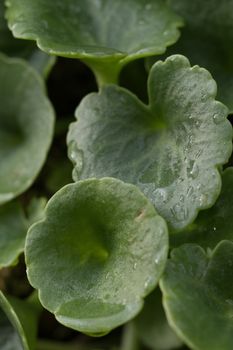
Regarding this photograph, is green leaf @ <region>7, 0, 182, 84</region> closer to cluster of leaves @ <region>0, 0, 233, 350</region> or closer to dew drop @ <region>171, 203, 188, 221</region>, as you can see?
cluster of leaves @ <region>0, 0, 233, 350</region>

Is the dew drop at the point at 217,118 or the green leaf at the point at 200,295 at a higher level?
the dew drop at the point at 217,118

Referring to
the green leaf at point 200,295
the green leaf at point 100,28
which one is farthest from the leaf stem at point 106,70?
the green leaf at point 200,295

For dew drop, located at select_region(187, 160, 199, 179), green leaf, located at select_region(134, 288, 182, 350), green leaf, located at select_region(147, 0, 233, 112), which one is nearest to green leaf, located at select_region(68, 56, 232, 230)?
dew drop, located at select_region(187, 160, 199, 179)

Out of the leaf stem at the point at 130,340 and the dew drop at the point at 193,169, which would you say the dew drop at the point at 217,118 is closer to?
the dew drop at the point at 193,169

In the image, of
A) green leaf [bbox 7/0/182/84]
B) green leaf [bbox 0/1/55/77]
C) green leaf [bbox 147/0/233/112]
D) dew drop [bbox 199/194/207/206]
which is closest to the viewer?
dew drop [bbox 199/194/207/206]

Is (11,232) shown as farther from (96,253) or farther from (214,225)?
(214,225)

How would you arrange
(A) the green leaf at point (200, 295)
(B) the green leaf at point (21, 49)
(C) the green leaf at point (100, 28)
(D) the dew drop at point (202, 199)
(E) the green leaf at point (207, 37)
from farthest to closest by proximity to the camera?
(B) the green leaf at point (21, 49)
(E) the green leaf at point (207, 37)
(C) the green leaf at point (100, 28)
(D) the dew drop at point (202, 199)
(A) the green leaf at point (200, 295)
